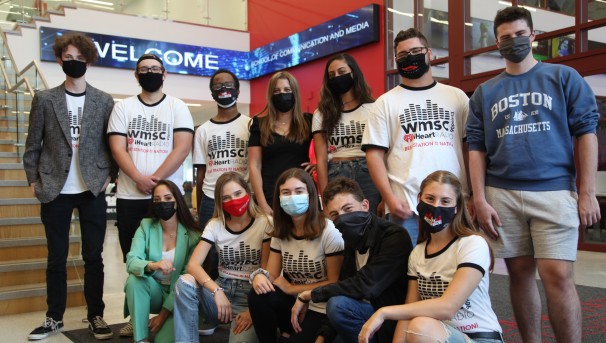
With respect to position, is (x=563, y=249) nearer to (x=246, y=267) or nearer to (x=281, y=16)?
(x=246, y=267)

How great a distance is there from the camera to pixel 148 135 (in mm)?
3510

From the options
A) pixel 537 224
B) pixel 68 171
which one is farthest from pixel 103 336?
pixel 537 224

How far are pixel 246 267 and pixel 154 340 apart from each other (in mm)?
633

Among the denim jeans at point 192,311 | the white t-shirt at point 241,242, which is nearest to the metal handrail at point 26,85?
the white t-shirt at point 241,242

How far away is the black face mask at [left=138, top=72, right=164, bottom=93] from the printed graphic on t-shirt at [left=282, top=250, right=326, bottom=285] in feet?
4.70

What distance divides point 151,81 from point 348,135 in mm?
1304

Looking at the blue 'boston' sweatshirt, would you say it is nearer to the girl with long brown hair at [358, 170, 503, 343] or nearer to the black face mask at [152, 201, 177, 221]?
the girl with long brown hair at [358, 170, 503, 343]

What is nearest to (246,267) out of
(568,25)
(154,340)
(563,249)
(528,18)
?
(154,340)

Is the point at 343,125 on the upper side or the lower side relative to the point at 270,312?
upper

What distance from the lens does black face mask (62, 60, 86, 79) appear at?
11.5 feet

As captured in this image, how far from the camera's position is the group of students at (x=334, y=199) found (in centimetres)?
228

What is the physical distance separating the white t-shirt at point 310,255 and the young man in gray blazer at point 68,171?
1.37 metres

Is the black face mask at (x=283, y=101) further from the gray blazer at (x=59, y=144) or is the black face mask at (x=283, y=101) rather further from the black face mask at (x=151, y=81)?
the gray blazer at (x=59, y=144)

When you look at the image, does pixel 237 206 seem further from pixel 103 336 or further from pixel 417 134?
pixel 103 336
